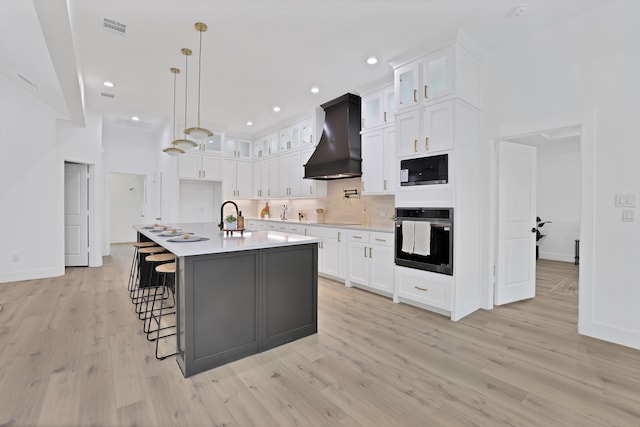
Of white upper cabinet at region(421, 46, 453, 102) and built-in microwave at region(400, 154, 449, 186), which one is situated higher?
white upper cabinet at region(421, 46, 453, 102)

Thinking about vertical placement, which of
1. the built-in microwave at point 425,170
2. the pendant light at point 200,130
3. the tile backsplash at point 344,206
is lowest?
the tile backsplash at point 344,206

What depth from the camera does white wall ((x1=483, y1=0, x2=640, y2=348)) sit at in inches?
101

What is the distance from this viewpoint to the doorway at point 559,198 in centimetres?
638

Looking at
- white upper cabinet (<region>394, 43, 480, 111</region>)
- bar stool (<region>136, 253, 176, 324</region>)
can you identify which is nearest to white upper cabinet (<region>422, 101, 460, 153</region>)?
white upper cabinet (<region>394, 43, 480, 111</region>)

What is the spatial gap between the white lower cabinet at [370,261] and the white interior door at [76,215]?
5.25 m

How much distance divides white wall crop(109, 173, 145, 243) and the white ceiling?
506cm

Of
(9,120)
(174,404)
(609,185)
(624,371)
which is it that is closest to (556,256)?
(609,185)

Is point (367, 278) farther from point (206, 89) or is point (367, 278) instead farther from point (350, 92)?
point (206, 89)

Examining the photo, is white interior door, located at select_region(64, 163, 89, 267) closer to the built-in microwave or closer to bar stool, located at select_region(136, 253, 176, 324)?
bar stool, located at select_region(136, 253, 176, 324)

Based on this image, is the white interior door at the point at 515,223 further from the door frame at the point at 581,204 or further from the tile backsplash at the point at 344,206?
the tile backsplash at the point at 344,206

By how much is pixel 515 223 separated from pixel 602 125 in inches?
55.2

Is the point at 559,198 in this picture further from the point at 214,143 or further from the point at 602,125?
the point at 214,143

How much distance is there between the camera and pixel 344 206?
5.40 metres

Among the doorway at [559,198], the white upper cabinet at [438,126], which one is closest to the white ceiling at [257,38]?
the white upper cabinet at [438,126]
